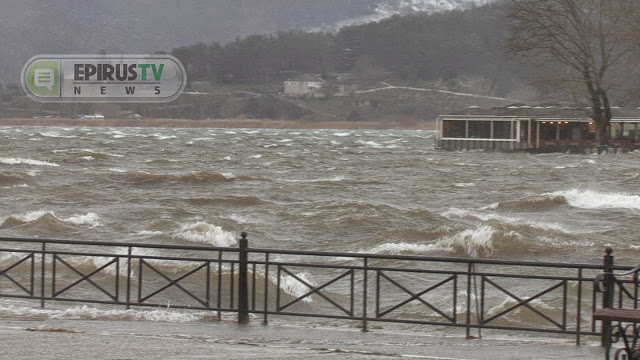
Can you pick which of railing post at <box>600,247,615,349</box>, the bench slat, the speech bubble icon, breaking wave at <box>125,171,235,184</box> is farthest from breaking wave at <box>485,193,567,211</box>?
the bench slat

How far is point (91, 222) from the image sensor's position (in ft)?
109

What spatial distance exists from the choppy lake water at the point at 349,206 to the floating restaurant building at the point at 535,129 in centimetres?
1670

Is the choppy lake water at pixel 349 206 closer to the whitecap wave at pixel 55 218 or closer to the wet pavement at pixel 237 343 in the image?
the whitecap wave at pixel 55 218

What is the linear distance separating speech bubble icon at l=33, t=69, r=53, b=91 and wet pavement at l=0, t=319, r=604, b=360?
17.1 meters

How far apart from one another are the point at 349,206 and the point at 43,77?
12636 millimetres

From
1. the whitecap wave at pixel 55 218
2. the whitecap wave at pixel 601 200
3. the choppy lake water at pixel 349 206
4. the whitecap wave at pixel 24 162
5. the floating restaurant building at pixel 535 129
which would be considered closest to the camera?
the choppy lake water at pixel 349 206

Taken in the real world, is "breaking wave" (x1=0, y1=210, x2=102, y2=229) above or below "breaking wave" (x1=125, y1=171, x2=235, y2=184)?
below

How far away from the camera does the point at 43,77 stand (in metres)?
30.0

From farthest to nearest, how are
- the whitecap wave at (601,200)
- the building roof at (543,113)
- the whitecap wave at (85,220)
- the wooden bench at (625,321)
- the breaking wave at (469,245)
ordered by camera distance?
the building roof at (543,113) < the whitecap wave at (601,200) < the whitecap wave at (85,220) < the breaking wave at (469,245) < the wooden bench at (625,321)

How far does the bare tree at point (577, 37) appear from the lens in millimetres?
76875

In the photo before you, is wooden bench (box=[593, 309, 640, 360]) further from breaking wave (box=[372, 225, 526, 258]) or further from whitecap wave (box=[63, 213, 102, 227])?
whitecap wave (box=[63, 213, 102, 227])

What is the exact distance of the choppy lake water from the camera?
2867cm

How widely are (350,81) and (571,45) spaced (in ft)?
376

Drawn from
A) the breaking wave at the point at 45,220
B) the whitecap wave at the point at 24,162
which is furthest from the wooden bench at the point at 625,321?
the whitecap wave at the point at 24,162
